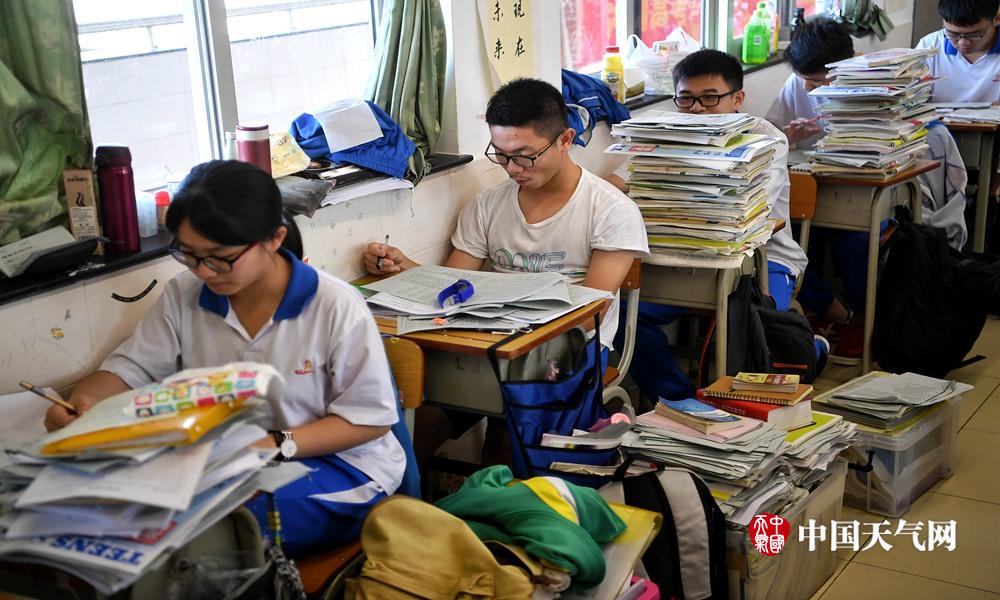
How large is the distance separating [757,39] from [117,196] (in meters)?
3.64

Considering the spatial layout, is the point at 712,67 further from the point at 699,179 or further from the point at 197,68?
the point at 197,68

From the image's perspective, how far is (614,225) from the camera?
2.89 metres

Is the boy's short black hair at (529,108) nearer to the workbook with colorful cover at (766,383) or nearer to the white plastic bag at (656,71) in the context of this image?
the workbook with colorful cover at (766,383)

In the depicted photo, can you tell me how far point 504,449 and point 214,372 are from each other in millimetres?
1458

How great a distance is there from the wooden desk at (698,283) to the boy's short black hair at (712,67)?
0.61m

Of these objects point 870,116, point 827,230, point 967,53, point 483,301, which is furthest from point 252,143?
point 967,53

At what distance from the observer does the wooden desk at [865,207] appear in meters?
3.80

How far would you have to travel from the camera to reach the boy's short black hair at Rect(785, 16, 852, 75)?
434cm

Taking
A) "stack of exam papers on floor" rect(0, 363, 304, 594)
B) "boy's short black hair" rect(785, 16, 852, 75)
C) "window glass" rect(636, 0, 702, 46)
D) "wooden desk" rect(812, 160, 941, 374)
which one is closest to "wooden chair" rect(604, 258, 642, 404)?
"wooden desk" rect(812, 160, 941, 374)

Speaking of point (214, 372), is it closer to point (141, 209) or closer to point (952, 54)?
point (141, 209)

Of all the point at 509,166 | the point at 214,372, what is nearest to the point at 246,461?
the point at 214,372

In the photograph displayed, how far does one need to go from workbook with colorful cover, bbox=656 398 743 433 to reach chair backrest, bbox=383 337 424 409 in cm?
68

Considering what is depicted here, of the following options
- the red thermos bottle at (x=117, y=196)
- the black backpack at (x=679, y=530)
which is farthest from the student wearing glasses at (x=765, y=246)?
the red thermos bottle at (x=117, y=196)

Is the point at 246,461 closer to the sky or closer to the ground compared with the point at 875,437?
closer to the sky
